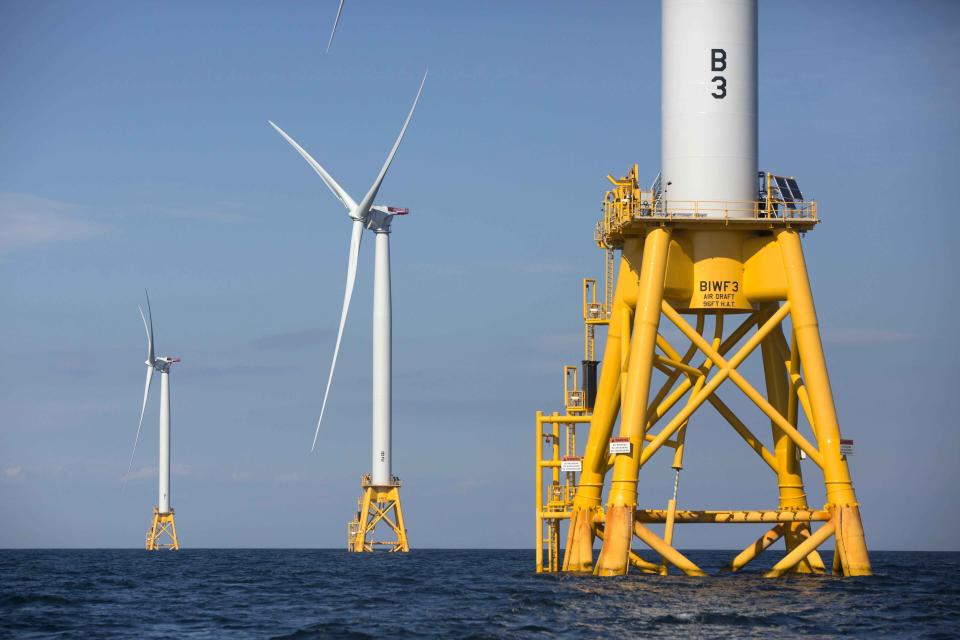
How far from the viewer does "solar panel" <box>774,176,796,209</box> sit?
193 ft

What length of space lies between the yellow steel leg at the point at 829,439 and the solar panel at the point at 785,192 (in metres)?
3.91

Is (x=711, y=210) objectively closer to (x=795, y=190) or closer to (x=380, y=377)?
(x=795, y=190)

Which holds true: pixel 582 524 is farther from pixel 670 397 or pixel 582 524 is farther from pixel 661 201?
pixel 661 201

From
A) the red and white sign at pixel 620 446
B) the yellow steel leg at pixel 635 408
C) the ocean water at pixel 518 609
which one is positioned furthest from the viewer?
the red and white sign at pixel 620 446

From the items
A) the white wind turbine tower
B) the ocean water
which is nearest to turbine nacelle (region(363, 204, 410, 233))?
the white wind turbine tower

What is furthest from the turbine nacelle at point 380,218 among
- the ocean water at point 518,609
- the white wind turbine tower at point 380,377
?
the ocean water at point 518,609

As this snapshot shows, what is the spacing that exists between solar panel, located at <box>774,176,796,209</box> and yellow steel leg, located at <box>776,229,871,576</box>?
3909 mm

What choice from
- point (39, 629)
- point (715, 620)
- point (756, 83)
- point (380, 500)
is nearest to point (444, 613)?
point (715, 620)

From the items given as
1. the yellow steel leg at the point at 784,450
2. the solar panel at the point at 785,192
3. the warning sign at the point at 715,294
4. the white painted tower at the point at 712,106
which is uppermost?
the white painted tower at the point at 712,106

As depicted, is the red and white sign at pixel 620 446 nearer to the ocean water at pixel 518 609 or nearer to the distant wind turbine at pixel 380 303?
the ocean water at pixel 518 609

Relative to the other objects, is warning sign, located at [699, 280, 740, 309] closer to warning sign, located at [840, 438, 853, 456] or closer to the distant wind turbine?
warning sign, located at [840, 438, 853, 456]

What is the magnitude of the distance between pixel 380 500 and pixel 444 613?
8358 cm

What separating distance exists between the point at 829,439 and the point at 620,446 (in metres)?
7.79

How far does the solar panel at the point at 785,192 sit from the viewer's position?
58906 millimetres
